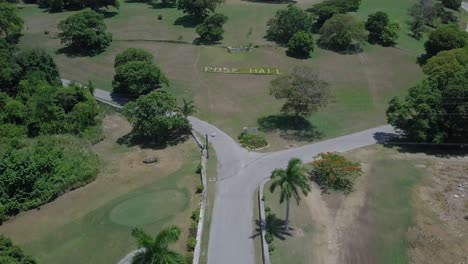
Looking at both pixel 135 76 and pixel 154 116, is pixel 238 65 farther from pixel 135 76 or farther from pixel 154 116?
pixel 154 116

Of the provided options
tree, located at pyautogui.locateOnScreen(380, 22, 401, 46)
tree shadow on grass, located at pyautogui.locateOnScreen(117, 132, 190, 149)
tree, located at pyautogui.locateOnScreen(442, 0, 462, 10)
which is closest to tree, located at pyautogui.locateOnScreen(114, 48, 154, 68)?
tree shadow on grass, located at pyautogui.locateOnScreen(117, 132, 190, 149)

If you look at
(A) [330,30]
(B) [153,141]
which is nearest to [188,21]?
(A) [330,30]

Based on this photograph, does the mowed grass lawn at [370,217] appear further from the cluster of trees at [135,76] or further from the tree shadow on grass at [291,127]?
the cluster of trees at [135,76]

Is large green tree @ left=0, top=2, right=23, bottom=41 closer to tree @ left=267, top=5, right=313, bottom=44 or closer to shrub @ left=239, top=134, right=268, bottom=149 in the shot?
tree @ left=267, top=5, right=313, bottom=44

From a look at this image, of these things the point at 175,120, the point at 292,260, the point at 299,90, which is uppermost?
the point at 299,90

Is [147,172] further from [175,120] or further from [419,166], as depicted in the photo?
[419,166]

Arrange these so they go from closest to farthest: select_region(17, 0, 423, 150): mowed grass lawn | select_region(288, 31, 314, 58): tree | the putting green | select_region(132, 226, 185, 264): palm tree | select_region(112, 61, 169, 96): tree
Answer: select_region(132, 226, 185, 264): palm tree, the putting green, select_region(17, 0, 423, 150): mowed grass lawn, select_region(112, 61, 169, 96): tree, select_region(288, 31, 314, 58): tree

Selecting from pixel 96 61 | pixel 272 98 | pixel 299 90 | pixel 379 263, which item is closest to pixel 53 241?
pixel 379 263
